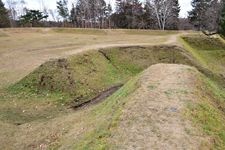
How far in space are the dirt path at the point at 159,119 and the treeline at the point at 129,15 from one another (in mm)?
42552

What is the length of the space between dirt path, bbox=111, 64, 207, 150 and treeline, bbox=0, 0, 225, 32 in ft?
140

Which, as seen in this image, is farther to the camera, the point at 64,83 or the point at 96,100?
the point at 64,83

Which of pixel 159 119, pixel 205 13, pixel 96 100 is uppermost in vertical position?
pixel 205 13

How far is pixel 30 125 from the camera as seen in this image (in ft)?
37.6

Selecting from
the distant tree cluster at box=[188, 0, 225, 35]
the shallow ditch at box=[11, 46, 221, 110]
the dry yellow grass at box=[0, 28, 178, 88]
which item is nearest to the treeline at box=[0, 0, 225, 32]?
the distant tree cluster at box=[188, 0, 225, 35]

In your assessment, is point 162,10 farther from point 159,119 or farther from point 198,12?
point 159,119

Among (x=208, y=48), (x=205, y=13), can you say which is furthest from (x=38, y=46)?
(x=205, y=13)

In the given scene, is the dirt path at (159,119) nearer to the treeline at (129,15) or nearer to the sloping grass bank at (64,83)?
the sloping grass bank at (64,83)

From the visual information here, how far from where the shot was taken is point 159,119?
766 centimetres

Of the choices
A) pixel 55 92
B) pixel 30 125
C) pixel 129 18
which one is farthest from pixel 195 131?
pixel 129 18

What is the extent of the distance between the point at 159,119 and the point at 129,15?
52211 mm

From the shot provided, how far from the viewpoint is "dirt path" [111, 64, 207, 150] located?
21.8 ft

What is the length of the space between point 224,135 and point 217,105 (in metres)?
2.77

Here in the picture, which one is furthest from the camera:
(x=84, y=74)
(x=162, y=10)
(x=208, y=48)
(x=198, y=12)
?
(x=198, y=12)
